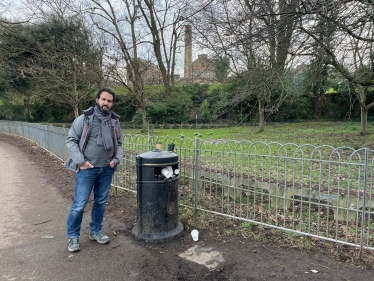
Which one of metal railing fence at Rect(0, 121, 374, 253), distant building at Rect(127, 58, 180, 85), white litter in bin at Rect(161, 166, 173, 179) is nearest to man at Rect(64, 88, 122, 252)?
white litter in bin at Rect(161, 166, 173, 179)

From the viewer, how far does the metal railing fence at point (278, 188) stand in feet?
11.1

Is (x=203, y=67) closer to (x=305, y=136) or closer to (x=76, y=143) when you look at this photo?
(x=76, y=143)

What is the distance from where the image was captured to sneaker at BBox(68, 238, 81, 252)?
134 inches

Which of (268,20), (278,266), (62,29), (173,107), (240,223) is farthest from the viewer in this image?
(173,107)

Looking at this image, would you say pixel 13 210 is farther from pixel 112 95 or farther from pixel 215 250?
pixel 215 250

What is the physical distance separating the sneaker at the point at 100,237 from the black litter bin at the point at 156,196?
376mm

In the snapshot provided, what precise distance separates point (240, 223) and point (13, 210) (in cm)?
385

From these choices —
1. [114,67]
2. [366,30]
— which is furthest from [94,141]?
[114,67]

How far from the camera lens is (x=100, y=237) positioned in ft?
12.0

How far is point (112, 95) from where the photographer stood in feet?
11.6

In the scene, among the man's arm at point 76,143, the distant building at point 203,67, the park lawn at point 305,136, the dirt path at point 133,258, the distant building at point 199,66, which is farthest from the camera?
the park lawn at point 305,136

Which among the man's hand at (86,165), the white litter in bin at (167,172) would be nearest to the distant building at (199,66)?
the white litter in bin at (167,172)

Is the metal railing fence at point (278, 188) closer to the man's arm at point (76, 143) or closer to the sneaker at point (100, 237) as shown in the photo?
the sneaker at point (100, 237)

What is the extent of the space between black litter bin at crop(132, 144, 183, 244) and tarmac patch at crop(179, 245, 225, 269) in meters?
0.38
